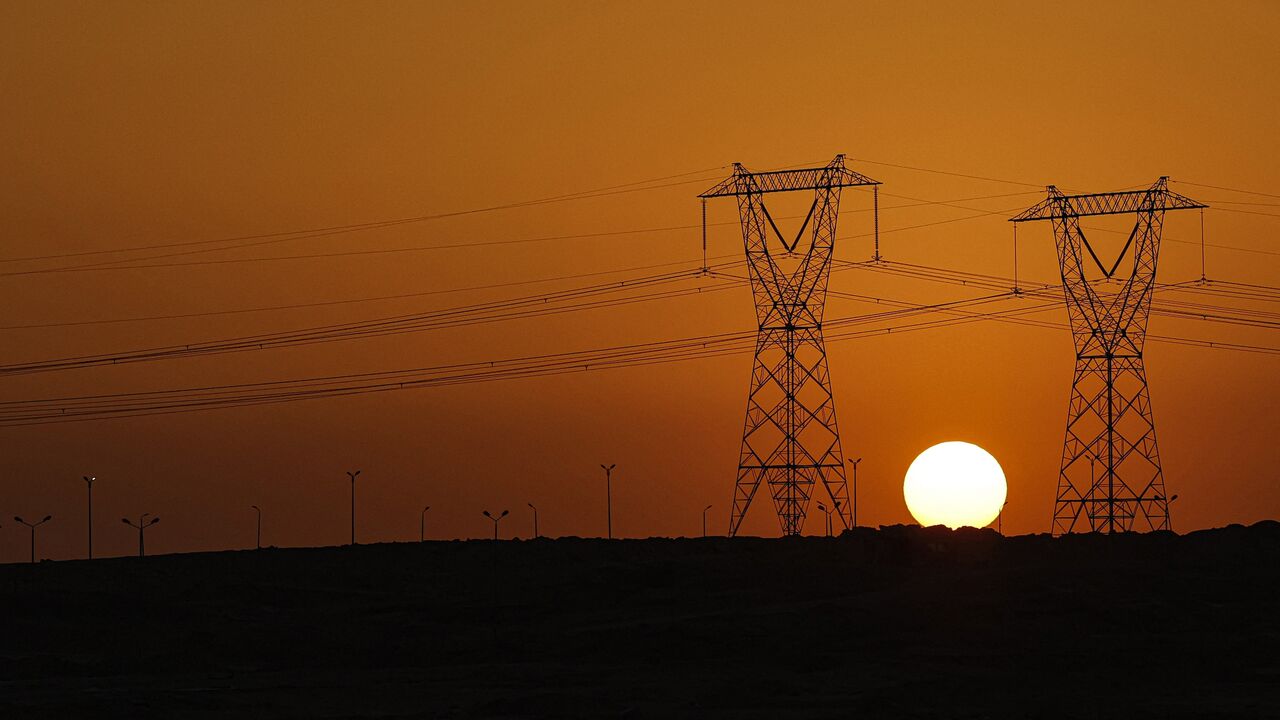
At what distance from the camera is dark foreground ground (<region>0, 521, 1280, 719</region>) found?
7338cm

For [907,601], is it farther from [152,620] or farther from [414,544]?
[414,544]

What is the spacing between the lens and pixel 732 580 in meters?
121

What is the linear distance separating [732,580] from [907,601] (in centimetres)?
1801

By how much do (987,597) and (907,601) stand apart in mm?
4810

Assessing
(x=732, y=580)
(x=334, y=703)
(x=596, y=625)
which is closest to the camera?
(x=334, y=703)

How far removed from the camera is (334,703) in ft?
244

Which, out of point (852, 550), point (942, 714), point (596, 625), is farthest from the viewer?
point (852, 550)

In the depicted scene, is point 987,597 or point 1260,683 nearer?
point 1260,683

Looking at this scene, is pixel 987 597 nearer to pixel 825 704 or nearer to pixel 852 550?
pixel 852 550

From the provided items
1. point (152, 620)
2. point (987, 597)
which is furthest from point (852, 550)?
point (152, 620)

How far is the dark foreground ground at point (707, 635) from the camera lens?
241 feet

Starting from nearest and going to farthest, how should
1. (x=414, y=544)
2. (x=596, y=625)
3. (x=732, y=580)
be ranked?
(x=596, y=625) < (x=732, y=580) < (x=414, y=544)

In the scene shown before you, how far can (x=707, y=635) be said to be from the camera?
96.6 metres

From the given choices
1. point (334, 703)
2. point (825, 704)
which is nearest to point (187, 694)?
point (334, 703)
